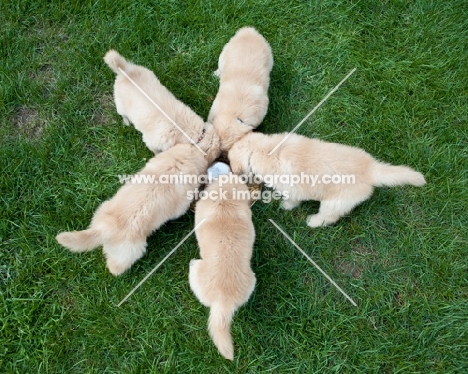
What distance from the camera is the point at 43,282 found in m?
2.54

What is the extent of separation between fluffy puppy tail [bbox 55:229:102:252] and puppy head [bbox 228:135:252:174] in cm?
91

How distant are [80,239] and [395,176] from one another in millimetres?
1734

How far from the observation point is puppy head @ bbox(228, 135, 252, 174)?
2578 millimetres

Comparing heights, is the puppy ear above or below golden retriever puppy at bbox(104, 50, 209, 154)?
below

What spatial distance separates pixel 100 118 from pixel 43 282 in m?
1.17

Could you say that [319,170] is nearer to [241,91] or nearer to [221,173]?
[221,173]

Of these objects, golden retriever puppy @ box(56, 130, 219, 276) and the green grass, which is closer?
golden retriever puppy @ box(56, 130, 219, 276)

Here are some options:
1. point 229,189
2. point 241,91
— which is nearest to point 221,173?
point 229,189

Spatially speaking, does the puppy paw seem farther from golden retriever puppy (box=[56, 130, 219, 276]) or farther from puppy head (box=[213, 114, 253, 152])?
puppy head (box=[213, 114, 253, 152])

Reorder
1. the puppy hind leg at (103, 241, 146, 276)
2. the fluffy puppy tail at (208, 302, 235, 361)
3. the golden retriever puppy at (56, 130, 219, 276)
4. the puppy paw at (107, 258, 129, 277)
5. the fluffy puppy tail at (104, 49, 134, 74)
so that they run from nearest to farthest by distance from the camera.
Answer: the fluffy puppy tail at (208, 302, 235, 361) < the golden retriever puppy at (56, 130, 219, 276) < the puppy hind leg at (103, 241, 146, 276) < the puppy paw at (107, 258, 129, 277) < the fluffy puppy tail at (104, 49, 134, 74)

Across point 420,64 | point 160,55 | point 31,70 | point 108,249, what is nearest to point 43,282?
point 108,249

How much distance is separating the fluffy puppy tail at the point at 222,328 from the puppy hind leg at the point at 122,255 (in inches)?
22.2

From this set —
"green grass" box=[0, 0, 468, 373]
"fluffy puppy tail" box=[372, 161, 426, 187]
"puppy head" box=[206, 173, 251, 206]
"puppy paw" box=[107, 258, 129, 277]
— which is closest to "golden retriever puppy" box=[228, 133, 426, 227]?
"fluffy puppy tail" box=[372, 161, 426, 187]

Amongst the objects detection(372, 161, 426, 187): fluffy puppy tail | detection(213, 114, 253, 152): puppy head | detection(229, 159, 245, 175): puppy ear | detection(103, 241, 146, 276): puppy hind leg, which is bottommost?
detection(103, 241, 146, 276): puppy hind leg
